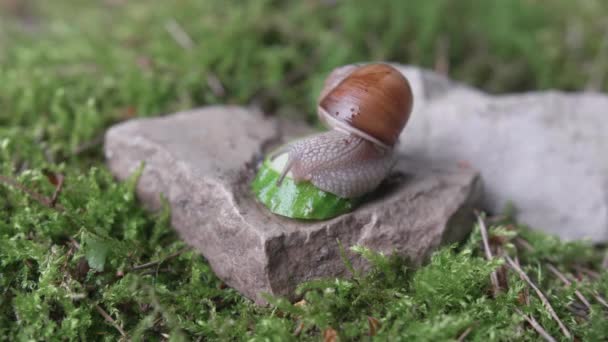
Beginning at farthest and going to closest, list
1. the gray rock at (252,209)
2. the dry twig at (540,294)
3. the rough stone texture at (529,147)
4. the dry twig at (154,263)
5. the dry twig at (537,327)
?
the rough stone texture at (529,147) < the dry twig at (154,263) < the gray rock at (252,209) < the dry twig at (540,294) < the dry twig at (537,327)

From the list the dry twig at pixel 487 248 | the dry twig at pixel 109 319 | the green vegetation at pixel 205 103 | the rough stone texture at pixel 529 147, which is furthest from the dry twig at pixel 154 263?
the rough stone texture at pixel 529 147

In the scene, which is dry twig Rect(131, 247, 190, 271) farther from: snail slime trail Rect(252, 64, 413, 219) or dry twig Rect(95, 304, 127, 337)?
snail slime trail Rect(252, 64, 413, 219)

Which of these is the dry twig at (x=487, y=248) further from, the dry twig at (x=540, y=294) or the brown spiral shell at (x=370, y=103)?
the brown spiral shell at (x=370, y=103)

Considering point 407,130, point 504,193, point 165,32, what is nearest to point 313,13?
point 165,32

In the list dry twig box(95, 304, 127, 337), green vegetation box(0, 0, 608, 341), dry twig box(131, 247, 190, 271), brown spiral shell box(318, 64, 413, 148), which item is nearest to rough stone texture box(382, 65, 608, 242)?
green vegetation box(0, 0, 608, 341)

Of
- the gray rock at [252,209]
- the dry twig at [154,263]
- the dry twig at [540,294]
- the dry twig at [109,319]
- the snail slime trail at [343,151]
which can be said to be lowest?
the dry twig at [109,319]

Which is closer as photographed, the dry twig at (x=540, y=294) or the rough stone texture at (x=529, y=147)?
the dry twig at (x=540, y=294)
